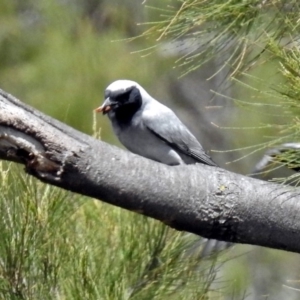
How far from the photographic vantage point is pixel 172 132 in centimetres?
146

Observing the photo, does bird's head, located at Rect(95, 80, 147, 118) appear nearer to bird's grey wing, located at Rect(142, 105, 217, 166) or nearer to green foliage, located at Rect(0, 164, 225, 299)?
bird's grey wing, located at Rect(142, 105, 217, 166)

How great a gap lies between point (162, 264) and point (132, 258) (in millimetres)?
48

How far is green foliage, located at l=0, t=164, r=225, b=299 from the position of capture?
3.69 ft

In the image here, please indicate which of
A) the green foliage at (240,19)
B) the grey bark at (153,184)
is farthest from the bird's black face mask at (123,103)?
the grey bark at (153,184)

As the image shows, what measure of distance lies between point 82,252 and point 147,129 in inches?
14.9

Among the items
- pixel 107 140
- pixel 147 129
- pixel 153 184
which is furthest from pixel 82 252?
pixel 107 140

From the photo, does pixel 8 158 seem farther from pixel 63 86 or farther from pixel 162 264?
pixel 63 86

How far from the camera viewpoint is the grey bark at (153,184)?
85cm

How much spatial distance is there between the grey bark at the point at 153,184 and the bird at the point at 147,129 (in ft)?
1.56

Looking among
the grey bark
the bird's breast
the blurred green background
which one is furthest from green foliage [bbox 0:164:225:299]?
the grey bark

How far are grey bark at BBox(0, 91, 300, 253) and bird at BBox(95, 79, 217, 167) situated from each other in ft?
1.56

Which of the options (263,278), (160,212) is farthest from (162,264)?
(263,278)

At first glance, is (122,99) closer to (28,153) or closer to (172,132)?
(172,132)

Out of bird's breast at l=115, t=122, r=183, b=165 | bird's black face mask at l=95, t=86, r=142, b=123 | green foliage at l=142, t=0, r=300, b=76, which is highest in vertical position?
bird's black face mask at l=95, t=86, r=142, b=123
